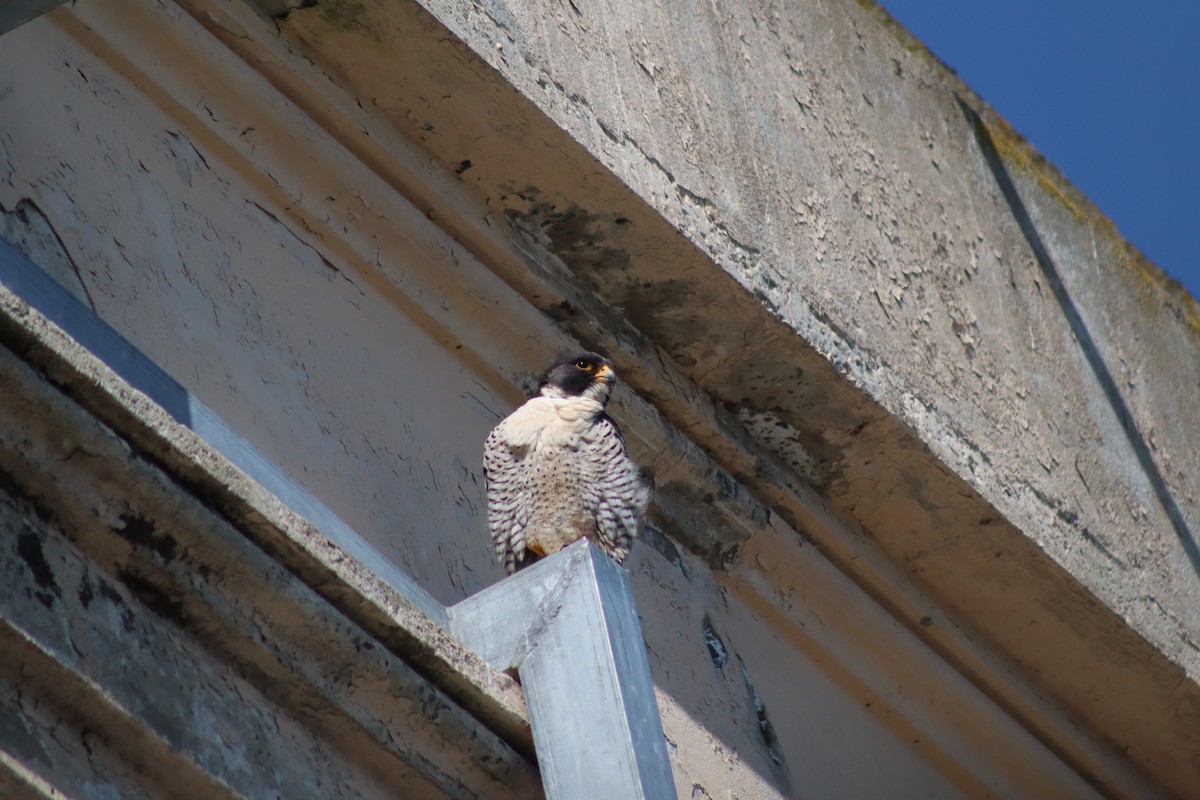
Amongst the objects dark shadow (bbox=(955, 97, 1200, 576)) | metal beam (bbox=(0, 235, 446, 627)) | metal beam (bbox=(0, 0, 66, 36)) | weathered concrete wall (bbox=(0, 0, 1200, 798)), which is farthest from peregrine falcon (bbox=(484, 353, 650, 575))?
dark shadow (bbox=(955, 97, 1200, 576))

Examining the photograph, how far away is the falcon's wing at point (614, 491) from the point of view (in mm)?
3588

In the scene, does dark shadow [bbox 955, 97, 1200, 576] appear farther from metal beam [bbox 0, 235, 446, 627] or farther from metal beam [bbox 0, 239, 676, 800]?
metal beam [bbox 0, 235, 446, 627]

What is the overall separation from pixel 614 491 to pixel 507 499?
22 cm

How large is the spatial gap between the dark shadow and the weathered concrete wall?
0.02m

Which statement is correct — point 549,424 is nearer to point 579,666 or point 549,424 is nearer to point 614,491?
point 614,491

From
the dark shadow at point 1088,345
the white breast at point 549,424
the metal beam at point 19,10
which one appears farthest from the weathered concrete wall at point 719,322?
the metal beam at point 19,10

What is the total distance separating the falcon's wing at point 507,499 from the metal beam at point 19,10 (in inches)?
58.4

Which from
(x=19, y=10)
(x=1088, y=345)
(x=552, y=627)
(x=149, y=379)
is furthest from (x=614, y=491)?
(x=1088, y=345)

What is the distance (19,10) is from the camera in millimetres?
2301

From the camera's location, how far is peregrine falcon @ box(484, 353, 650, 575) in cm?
354

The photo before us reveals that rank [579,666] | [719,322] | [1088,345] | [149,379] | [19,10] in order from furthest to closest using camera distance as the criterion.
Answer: [1088,345] → [719,322] → [579,666] → [149,379] → [19,10]

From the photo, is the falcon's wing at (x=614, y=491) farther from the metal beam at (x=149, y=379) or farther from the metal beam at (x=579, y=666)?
the metal beam at (x=149, y=379)

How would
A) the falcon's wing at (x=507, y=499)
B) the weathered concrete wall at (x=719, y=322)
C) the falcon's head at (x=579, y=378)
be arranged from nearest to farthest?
1. the weathered concrete wall at (x=719, y=322)
2. the falcon's wing at (x=507, y=499)
3. the falcon's head at (x=579, y=378)

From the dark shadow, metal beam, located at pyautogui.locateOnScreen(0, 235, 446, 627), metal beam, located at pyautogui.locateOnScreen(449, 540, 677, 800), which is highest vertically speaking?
the dark shadow
